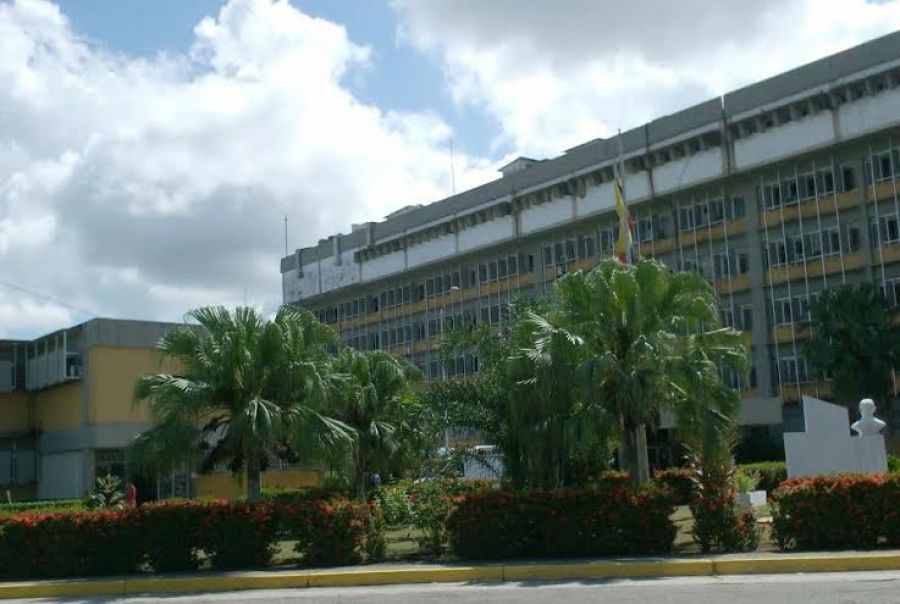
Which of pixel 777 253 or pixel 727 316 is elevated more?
pixel 777 253

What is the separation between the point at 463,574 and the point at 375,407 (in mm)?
14359

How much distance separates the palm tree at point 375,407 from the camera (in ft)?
97.7

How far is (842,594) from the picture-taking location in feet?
41.9

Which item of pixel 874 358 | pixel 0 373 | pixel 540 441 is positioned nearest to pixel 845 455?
pixel 540 441

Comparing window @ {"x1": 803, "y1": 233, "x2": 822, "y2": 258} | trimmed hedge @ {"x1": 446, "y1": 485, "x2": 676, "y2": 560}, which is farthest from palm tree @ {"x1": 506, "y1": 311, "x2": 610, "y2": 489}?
window @ {"x1": 803, "y1": 233, "x2": 822, "y2": 258}

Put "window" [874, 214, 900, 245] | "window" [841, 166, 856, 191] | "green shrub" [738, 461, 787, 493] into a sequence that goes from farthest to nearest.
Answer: "window" [841, 166, 856, 191] → "window" [874, 214, 900, 245] → "green shrub" [738, 461, 787, 493]

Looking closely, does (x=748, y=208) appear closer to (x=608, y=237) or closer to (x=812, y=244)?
(x=812, y=244)

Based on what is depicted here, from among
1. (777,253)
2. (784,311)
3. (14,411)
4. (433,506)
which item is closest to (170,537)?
(433,506)

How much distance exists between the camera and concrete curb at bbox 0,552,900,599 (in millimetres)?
15484

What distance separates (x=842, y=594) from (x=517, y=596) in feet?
13.6

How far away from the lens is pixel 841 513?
16750 millimetres

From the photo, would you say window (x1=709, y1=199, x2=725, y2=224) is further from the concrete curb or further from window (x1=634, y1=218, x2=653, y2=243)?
the concrete curb

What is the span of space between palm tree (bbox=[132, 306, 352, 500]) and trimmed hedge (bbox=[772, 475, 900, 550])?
8.00 meters

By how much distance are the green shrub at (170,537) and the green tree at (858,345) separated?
37.4m
